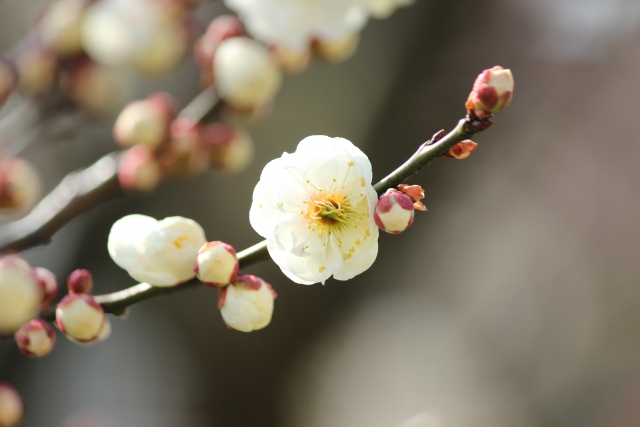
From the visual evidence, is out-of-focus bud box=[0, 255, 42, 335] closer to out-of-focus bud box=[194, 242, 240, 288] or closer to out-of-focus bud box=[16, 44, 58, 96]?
out-of-focus bud box=[194, 242, 240, 288]

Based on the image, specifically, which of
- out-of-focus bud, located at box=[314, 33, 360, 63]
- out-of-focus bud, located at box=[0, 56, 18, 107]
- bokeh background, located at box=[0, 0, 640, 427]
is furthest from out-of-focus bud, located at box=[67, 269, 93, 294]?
bokeh background, located at box=[0, 0, 640, 427]

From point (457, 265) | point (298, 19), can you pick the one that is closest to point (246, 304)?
point (298, 19)

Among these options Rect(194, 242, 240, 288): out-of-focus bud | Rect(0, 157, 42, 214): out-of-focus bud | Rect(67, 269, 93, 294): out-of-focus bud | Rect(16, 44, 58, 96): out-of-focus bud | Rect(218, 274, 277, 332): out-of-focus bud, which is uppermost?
Rect(16, 44, 58, 96): out-of-focus bud

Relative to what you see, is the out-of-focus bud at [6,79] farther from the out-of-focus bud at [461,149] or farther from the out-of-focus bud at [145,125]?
the out-of-focus bud at [461,149]

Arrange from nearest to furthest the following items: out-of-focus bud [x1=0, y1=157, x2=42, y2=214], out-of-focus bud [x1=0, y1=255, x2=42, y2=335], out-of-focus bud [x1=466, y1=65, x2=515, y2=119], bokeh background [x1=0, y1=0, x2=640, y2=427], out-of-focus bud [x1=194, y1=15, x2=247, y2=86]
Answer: out-of-focus bud [x1=466, y1=65, x2=515, y2=119] < out-of-focus bud [x1=0, y1=255, x2=42, y2=335] < out-of-focus bud [x1=0, y1=157, x2=42, y2=214] < out-of-focus bud [x1=194, y1=15, x2=247, y2=86] < bokeh background [x1=0, y1=0, x2=640, y2=427]

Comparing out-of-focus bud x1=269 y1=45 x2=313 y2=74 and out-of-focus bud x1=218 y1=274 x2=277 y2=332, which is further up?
out-of-focus bud x1=269 y1=45 x2=313 y2=74

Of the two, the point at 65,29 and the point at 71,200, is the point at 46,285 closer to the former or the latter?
the point at 71,200

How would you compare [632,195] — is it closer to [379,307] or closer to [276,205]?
[379,307]

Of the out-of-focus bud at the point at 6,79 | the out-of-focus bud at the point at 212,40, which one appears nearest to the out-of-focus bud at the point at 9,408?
the out-of-focus bud at the point at 6,79
